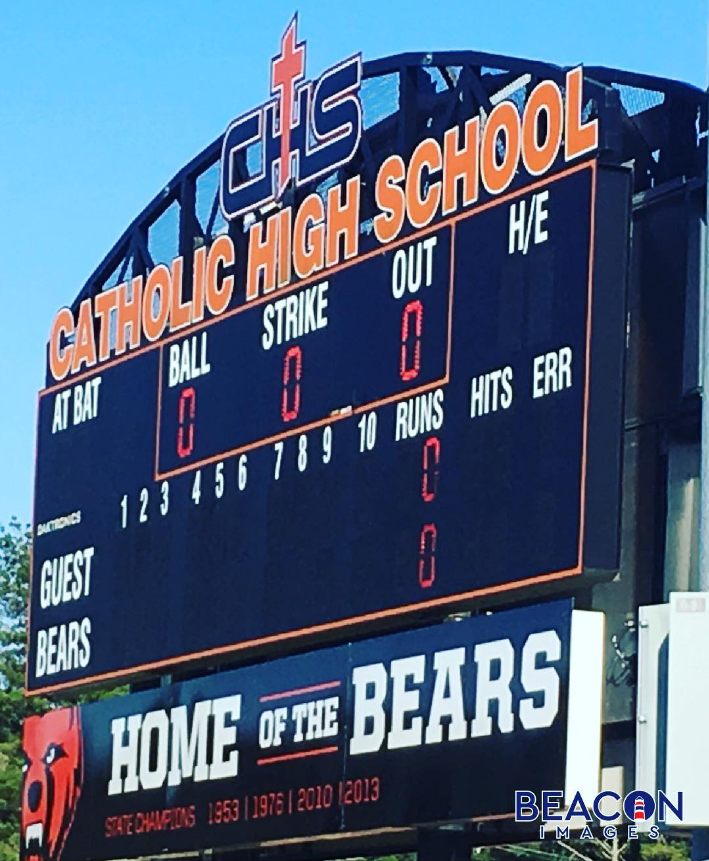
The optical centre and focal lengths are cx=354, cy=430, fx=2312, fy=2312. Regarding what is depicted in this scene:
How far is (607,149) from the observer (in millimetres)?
10875

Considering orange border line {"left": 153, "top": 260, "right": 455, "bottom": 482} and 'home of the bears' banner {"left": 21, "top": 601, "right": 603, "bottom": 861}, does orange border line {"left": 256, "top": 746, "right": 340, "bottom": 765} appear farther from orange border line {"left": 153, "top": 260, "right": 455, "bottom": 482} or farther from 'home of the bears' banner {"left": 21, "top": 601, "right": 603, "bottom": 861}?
orange border line {"left": 153, "top": 260, "right": 455, "bottom": 482}

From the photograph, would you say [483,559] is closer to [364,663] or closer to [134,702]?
[364,663]

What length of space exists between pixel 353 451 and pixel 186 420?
188 cm

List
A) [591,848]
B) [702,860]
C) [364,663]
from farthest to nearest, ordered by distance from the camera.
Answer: [591,848], [364,663], [702,860]

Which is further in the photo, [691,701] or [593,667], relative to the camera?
[593,667]

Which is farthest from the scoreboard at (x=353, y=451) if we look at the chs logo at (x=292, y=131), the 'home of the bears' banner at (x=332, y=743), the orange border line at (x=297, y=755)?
the chs logo at (x=292, y=131)

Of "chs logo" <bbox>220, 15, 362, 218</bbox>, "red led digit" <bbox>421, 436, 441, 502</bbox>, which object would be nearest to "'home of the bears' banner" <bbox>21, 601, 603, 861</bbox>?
"red led digit" <bbox>421, 436, 441, 502</bbox>

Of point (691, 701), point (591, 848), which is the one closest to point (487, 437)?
point (691, 701)

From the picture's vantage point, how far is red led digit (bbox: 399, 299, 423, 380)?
1156 centimetres

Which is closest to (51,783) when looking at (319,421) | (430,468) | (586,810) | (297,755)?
(297,755)

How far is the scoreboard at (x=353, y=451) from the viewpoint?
10.5 m

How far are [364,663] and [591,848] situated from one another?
66.8ft

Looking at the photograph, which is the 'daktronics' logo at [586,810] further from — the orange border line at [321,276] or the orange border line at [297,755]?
the orange border line at [321,276]

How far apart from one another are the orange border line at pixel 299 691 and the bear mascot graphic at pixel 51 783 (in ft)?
7.76
